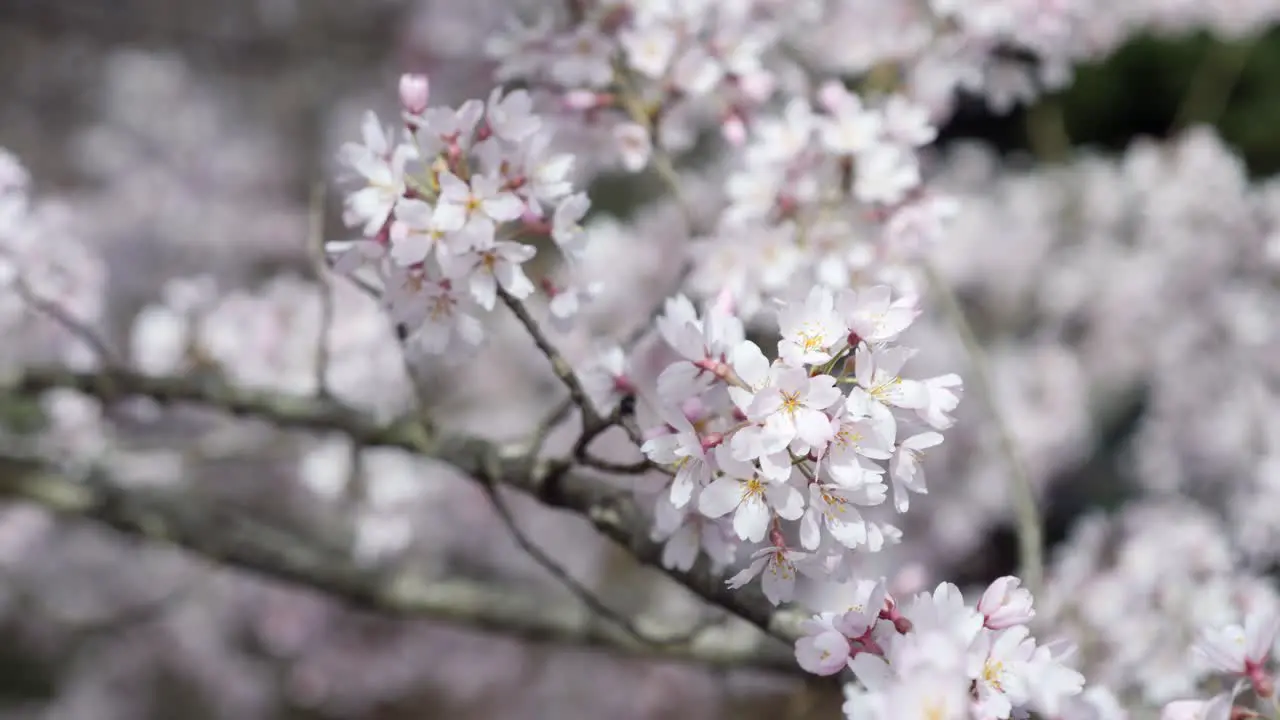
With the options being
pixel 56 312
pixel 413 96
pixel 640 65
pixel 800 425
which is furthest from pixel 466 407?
pixel 800 425

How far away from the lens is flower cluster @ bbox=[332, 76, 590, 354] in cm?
115

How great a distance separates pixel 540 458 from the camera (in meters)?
1.41

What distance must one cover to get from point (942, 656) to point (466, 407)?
368 cm

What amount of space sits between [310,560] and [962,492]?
2.58 meters

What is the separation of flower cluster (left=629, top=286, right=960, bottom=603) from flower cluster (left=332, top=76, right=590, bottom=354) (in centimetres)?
23

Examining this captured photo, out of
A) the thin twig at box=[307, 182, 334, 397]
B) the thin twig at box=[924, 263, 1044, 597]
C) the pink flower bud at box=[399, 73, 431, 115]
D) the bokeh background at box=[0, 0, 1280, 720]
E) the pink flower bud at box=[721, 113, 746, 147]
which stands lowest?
the bokeh background at box=[0, 0, 1280, 720]

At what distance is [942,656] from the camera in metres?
0.89

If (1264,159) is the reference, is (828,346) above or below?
above

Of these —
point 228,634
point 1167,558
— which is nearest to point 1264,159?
point 1167,558

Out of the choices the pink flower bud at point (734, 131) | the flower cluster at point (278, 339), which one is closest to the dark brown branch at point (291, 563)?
the flower cluster at point (278, 339)

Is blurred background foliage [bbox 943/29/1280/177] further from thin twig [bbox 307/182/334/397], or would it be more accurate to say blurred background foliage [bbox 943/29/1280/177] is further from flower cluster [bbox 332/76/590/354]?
flower cluster [bbox 332/76/590/354]

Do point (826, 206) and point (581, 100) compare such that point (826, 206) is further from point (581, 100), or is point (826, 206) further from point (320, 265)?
point (320, 265)

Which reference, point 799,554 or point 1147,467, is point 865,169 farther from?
point 1147,467

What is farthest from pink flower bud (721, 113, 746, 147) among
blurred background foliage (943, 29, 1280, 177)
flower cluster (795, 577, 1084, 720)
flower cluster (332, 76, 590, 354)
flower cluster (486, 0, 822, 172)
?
blurred background foliage (943, 29, 1280, 177)
